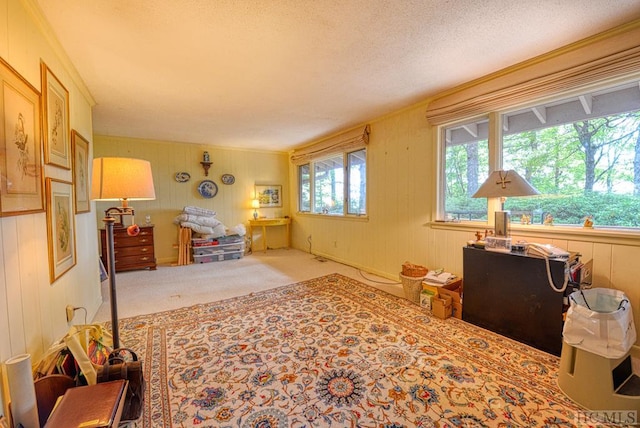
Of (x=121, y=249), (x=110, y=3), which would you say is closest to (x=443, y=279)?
(x=110, y=3)

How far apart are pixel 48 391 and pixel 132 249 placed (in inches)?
137

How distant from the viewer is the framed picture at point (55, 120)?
1745 mm

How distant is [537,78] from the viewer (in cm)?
227

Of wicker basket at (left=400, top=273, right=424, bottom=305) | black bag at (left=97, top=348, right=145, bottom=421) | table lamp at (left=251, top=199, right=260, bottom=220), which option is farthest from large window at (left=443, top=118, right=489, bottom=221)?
table lamp at (left=251, top=199, right=260, bottom=220)

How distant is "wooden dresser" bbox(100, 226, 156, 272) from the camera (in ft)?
14.1

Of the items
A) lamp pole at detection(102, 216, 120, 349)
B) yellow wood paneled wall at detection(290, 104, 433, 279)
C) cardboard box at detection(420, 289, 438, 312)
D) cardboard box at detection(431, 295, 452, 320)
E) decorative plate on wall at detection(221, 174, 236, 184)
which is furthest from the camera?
decorative plate on wall at detection(221, 174, 236, 184)

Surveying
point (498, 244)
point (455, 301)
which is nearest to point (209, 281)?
point (455, 301)

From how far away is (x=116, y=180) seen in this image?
1.68 meters

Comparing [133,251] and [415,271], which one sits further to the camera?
[133,251]

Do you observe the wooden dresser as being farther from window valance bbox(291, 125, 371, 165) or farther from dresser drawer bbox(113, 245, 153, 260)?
window valance bbox(291, 125, 371, 165)

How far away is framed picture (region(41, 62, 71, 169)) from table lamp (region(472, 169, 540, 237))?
10.5 feet

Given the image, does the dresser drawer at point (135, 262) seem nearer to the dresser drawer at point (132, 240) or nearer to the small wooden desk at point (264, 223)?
the dresser drawer at point (132, 240)

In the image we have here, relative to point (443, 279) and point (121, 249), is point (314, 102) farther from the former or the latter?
point (121, 249)

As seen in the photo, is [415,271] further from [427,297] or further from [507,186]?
[507,186]
